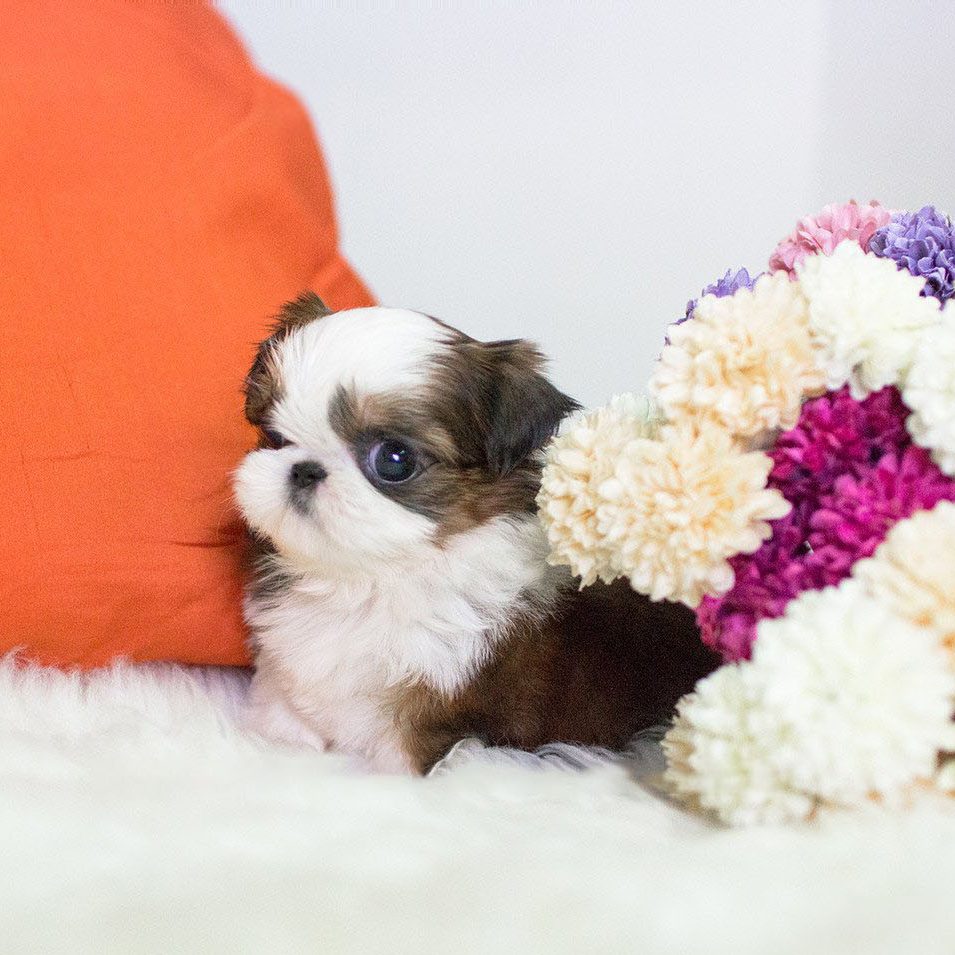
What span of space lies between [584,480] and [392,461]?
8.1 inches

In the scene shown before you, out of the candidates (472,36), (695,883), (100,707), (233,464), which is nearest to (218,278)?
(233,464)

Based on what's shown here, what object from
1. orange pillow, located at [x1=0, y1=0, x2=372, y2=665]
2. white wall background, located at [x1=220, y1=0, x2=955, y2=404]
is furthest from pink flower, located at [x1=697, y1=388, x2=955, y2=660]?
white wall background, located at [x1=220, y1=0, x2=955, y2=404]

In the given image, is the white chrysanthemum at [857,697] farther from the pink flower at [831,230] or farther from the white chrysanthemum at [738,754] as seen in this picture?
the pink flower at [831,230]

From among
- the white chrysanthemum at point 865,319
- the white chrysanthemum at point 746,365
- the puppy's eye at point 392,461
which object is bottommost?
the puppy's eye at point 392,461

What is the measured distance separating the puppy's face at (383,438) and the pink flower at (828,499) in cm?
29

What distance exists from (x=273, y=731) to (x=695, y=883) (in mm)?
572

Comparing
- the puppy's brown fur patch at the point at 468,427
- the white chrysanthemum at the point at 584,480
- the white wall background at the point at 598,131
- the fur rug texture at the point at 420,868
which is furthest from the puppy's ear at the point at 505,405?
the white wall background at the point at 598,131

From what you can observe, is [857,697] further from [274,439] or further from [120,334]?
[120,334]

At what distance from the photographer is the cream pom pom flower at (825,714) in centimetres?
72

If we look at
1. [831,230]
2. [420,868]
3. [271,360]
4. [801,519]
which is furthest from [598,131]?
[420,868]

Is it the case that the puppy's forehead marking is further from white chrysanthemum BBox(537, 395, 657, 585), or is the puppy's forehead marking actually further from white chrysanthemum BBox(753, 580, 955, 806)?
white chrysanthemum BBox(753, 580, 955, 806)

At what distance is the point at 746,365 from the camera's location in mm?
886

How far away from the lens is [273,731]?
117 centimetres

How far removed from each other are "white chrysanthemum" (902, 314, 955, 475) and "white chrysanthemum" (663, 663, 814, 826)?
22 cm
